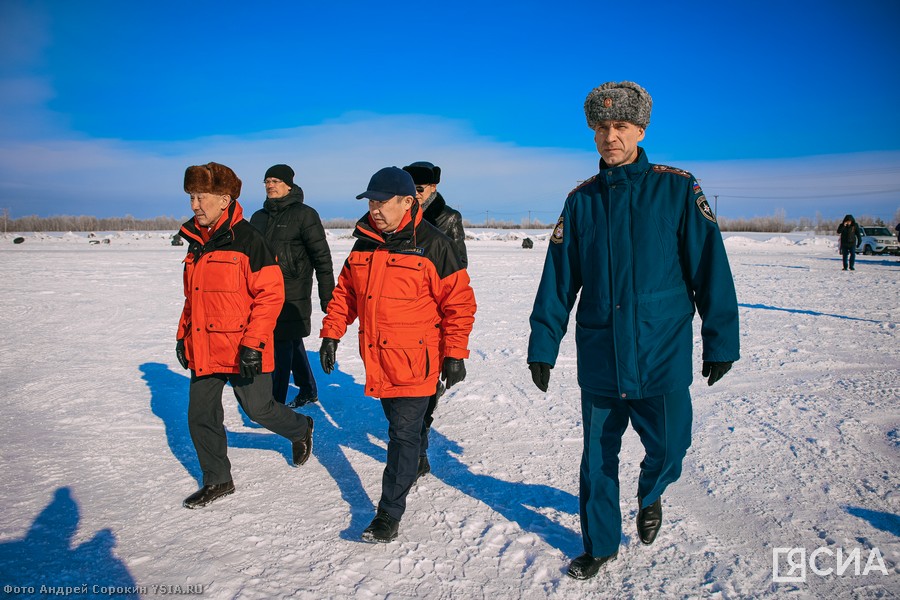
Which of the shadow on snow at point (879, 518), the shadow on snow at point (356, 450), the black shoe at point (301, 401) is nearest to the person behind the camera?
the shadow on snow at point (879, 518)

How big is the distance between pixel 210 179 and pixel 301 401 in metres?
2.53

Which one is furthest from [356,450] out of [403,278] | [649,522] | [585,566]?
[649,522]

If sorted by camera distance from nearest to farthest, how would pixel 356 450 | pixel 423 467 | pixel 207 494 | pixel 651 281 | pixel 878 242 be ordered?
pixel 651 281 < pixel 207 494 < pixel 423 467 < pixel 356 450 < pixel 878 242

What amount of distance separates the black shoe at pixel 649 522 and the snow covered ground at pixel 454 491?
9cm

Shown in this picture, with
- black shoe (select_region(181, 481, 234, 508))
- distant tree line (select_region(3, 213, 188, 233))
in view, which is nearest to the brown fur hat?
black shoe (select_region(181, 481, 234, 508))

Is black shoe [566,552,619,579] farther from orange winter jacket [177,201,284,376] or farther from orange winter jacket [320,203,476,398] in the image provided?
orange winter jacket [177,201,284,376]

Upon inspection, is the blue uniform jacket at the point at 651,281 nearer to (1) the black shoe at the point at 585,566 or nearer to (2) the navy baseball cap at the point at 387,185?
(1) the black shoe at the point at 585,566

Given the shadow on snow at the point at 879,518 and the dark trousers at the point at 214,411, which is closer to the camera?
the shadow on snow at the point at 879,518

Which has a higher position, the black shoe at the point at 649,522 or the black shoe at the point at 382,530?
the black shoe at the point at 649,522

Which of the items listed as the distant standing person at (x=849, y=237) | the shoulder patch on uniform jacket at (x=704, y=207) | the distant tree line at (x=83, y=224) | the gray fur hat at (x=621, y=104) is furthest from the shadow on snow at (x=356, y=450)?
the distant tree line at (x=83, y=224)

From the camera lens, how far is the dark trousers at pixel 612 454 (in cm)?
260

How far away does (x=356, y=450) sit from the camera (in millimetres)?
4285

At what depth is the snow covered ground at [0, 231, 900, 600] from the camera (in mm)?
2645

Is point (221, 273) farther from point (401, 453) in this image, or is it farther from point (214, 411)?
point (401, 453)
